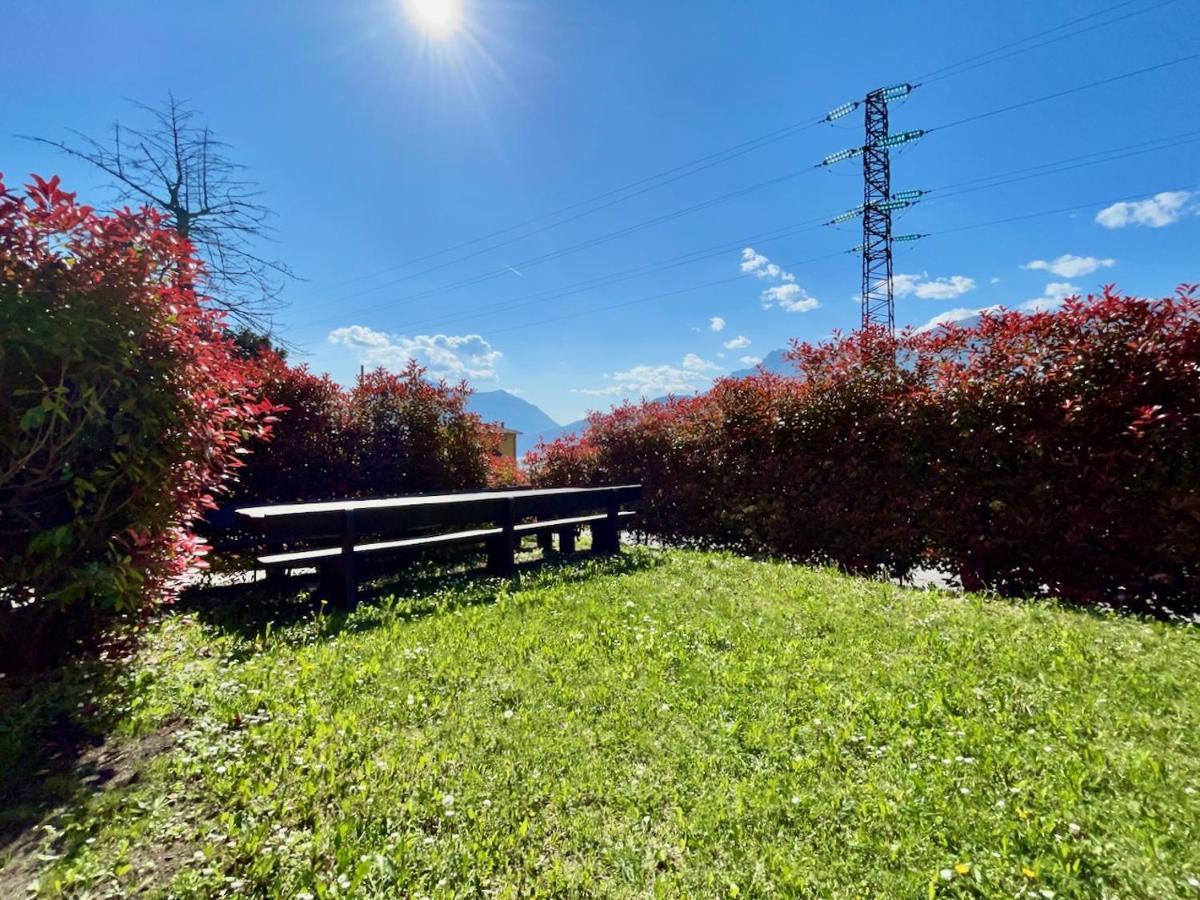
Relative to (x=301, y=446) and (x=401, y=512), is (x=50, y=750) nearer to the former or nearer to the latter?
(x=401, y=512)

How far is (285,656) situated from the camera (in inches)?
133

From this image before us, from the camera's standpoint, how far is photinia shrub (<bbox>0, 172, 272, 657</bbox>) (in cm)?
263

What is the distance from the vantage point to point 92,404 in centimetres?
271

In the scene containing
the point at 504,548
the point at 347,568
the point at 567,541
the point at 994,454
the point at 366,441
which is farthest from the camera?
the point at 366,441

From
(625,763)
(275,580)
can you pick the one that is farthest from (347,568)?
(625,763)

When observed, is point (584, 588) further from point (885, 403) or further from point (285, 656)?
point (885, 403)

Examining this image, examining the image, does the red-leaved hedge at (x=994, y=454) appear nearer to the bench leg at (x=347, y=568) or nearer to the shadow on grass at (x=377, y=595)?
the shadow on grass at (x=377, y=595)

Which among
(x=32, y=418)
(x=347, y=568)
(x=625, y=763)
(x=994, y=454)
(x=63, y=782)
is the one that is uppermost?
(x=32, y=418)

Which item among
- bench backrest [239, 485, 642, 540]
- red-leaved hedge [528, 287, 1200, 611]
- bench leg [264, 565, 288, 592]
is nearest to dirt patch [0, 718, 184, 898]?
bench backrest [239, 485, 642, 540]

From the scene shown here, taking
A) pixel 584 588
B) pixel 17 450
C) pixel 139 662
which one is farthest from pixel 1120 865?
pixel 17 450

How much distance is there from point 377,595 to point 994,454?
5655 mm

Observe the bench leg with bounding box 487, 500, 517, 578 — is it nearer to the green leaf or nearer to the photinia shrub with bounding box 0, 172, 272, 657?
the photinia shrub with bounding box 0, 172, 272, 657

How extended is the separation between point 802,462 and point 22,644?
21.8 ft

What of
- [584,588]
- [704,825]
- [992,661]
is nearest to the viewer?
[704,825]
